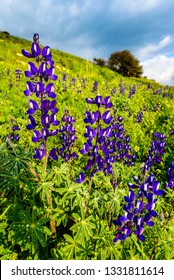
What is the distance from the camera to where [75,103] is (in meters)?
7.25

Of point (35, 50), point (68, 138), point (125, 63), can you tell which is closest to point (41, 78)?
point (35, 50)

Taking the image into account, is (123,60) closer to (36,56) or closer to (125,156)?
(125,156)

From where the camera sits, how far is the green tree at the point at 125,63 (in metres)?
30.2

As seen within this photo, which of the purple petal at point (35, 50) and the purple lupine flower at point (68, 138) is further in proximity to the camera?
the purple lupine flower at point (68, 138)

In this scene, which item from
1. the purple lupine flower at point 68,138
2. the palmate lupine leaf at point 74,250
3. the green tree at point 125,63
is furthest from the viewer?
the green tree at point 125,63

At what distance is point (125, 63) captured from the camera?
30.5 metres

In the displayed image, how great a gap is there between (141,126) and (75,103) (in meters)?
2.00

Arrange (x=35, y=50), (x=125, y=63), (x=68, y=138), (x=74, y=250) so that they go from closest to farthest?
(x=35, y=50), (x=74, y=250), (x=68, y=138), (x=125, y=63)

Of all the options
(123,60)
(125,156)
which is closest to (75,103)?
(125,156)

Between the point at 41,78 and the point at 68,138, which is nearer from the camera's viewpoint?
the point at 41,78

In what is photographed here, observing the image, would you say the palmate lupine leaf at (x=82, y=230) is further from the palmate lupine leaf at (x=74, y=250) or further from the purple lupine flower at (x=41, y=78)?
the purple lupine flower at (x=41, y=78)

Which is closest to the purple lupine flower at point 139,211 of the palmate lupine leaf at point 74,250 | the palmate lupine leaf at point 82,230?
the palmate lupine leaf at point 82,230

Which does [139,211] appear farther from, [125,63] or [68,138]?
[125,63]

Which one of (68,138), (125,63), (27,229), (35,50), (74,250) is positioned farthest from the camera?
(125,63)
